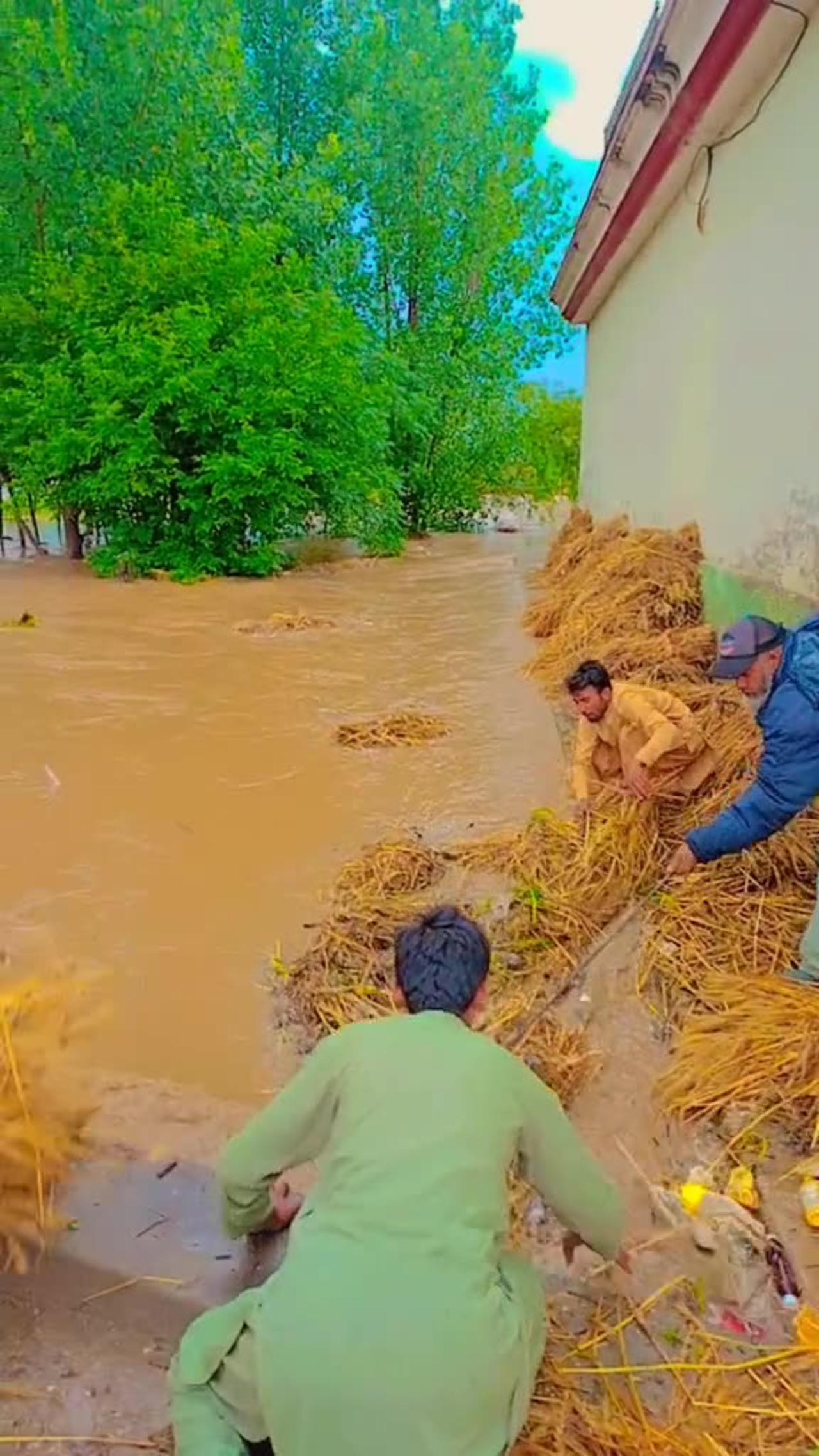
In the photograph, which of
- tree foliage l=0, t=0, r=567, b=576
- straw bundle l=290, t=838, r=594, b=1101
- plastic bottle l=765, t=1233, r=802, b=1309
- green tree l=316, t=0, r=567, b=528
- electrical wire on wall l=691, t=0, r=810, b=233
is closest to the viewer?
plastic bottle l=765, t=1233, r=802, b=1309

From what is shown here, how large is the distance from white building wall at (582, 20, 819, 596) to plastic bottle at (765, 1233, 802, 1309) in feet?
11.3

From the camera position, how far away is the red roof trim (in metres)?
5.62

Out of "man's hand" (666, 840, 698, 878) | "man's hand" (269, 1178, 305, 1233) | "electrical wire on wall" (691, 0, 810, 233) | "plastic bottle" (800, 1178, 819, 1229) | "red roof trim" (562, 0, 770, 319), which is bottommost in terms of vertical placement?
"plastic bottle" (800, 1178, 819, 1229)

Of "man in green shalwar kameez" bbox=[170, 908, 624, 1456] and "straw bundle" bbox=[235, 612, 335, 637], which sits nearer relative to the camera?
"man in green shalwar kameez" bbox=[170, 908, 624, 1456]

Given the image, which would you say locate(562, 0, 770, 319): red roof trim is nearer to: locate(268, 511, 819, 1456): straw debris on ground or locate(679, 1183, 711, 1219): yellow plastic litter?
locate(268, 511, 819, 1456): straw debris on ground

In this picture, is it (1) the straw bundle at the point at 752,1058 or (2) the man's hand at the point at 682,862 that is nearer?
(1) the straw bundle at the point at 752,1058

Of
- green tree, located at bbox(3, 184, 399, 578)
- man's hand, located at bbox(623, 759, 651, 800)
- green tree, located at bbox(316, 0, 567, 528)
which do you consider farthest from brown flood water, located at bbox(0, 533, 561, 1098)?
green tree, located at bbox(316, 0, 567, 528)

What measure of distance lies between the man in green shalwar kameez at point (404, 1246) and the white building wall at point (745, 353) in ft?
12.7

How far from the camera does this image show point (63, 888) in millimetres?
4539

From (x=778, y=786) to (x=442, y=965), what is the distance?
1942 millimetres

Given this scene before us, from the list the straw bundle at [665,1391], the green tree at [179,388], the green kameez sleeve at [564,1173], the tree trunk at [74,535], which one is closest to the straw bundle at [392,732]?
the straw bundle at [665,1391]

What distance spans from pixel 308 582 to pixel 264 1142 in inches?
497

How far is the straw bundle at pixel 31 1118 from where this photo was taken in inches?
92.0

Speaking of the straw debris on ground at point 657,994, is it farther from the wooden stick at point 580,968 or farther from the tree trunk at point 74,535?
the tree trunk at point 74,535
